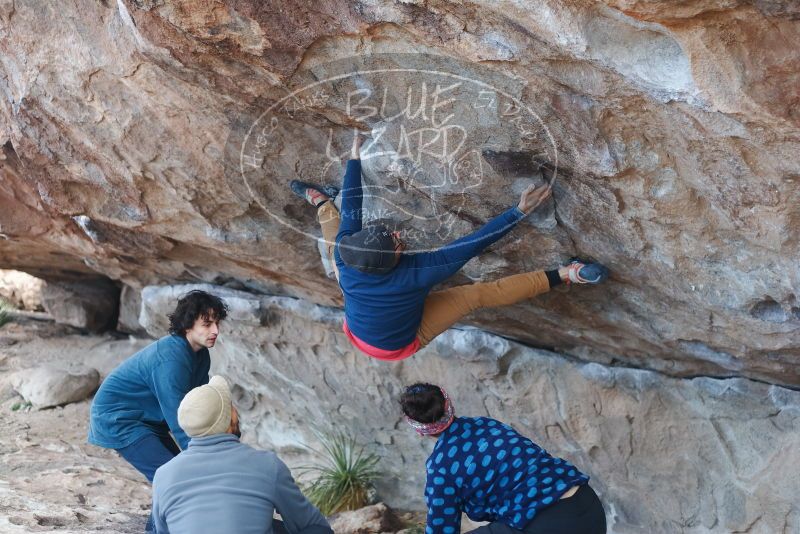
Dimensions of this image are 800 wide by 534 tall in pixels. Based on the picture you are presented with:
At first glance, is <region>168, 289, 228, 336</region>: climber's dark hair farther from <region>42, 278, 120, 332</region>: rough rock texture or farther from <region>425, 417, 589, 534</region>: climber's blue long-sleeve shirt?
<region>42, 278, 120, 332</region>: rough rock texture

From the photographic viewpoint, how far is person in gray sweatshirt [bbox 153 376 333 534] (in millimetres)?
2742

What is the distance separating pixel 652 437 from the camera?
4.79m

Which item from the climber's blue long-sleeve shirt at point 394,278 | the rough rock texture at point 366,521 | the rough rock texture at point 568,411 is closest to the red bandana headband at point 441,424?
the climber's blue long-sleeve shirt at point 394,278

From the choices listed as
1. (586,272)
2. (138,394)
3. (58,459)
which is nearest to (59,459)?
(58,459)

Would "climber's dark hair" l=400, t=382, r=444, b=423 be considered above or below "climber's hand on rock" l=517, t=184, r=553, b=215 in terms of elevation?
below

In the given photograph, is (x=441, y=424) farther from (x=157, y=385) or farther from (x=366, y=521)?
(x=366, y=521)

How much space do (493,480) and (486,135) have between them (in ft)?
4.34

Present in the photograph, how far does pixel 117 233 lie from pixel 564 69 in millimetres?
3726

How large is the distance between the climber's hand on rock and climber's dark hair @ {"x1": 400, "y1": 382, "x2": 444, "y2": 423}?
2.84 ft

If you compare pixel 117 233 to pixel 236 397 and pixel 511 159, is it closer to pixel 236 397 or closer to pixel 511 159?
pixel 236 397

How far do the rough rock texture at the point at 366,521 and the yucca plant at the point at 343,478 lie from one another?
A: 28 cm

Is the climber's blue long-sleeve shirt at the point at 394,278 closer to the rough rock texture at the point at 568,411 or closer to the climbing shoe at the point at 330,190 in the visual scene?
the climbing shoe at the point at 330,190

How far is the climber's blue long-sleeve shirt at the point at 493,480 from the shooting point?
3.21m

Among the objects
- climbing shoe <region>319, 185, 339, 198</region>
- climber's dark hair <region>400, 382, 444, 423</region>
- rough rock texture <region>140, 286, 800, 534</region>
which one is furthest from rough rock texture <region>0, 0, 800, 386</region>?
climber's dark hair <region>400, 382, 444, 423</region>
